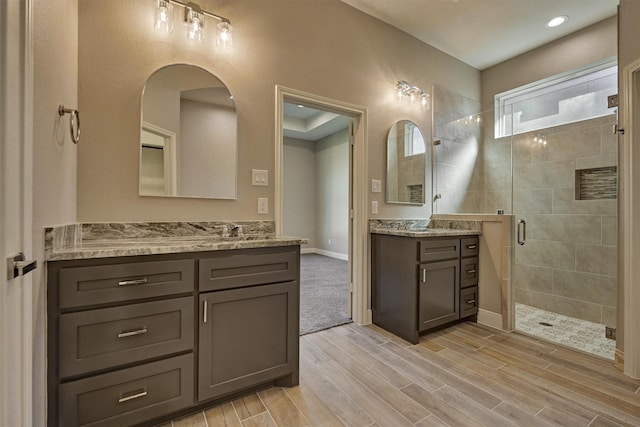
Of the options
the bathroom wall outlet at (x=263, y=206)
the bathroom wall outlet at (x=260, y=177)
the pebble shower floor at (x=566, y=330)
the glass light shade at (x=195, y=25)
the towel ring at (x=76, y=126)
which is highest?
the glass light shade at (x=195, y=25)

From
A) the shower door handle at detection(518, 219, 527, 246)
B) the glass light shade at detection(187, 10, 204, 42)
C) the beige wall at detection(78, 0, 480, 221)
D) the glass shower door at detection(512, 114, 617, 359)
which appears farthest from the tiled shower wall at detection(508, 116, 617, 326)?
the glass light shade at detection(187, 10, 204, 42)

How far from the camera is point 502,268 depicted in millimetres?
2543

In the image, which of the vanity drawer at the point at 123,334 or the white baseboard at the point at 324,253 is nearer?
the vanity drawer at the point at 123,334

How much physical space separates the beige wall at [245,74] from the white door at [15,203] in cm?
74

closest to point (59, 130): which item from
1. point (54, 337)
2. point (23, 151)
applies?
point (23, 151)

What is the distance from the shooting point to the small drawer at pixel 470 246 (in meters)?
2.60

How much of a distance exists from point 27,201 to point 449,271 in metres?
2.68

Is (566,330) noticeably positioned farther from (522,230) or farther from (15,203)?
(15,203)

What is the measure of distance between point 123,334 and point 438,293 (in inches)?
87.0

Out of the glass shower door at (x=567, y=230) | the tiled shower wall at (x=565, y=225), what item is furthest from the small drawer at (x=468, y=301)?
the tiled shower wall at (x=565, y=225)

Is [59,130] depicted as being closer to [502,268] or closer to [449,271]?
[449,271]

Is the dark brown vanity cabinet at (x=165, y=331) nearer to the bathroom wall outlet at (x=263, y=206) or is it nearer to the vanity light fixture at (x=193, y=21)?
the bathroom wall outlet at (x=263, y=206)

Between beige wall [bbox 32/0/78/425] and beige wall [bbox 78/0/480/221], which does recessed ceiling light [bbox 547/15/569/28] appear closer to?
beige wall [bbox 78/0/480/221]

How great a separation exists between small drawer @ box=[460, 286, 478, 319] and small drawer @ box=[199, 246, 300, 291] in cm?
176
